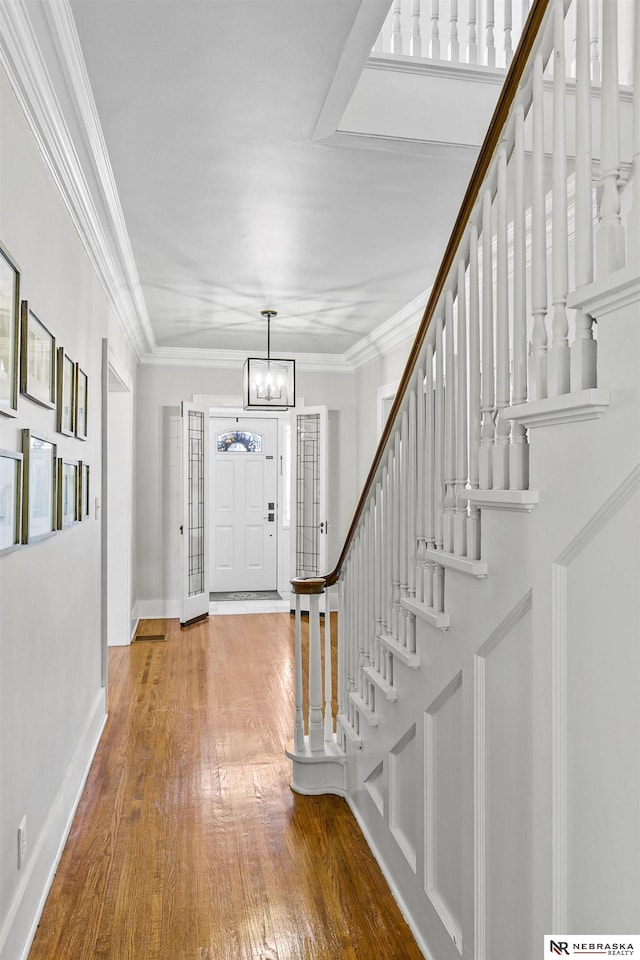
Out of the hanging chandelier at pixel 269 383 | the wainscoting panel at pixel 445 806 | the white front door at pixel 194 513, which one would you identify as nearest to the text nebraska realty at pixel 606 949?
the wainscoting panel at pixel 445 806

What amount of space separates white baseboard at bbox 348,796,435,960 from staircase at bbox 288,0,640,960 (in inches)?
0.6

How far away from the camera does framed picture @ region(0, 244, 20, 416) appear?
1767 mm

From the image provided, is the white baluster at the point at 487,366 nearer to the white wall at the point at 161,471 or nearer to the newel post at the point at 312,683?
the newel post at the point at 312,683

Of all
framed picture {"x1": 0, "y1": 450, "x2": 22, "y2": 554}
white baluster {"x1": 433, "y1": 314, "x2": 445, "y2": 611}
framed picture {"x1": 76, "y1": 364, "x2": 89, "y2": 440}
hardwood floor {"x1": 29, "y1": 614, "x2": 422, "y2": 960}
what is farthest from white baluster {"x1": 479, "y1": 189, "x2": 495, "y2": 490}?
framed picture {"x1": 76, "y1": 364, "x2": 89, "y2": 440}

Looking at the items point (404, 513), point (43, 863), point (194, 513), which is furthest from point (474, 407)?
point (194, 513)

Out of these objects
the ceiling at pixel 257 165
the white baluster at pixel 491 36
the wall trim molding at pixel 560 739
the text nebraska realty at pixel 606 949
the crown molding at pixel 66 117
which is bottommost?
the text nebraska realty at pixel 606 949

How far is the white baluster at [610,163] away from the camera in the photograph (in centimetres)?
110

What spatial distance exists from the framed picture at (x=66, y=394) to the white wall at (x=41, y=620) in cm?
6

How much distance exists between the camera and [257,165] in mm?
2869

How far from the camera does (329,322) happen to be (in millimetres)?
5633

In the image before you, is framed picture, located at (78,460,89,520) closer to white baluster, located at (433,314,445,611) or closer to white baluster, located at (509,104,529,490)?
white baluster, located at (433,314,445,611)

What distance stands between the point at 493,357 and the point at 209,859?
2.02 meters

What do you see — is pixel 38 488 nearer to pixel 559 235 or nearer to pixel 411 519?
pixel 411 519

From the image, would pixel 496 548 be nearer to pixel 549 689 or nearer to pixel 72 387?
pixel 549 689
